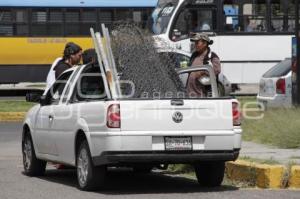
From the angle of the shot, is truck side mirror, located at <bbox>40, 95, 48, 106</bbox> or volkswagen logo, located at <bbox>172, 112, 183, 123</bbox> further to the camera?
truck side mirror, located at <bbox>40, 95, 48, 106</bbox>

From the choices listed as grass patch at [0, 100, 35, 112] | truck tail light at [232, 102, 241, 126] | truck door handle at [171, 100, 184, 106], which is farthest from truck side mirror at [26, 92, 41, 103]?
grass patch at [0, 100, 35, 112]

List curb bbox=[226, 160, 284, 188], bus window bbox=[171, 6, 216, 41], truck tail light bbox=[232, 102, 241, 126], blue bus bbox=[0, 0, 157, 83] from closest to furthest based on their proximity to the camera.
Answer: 1. truck tail light bbox=[232, 102, 241, 126]
2. curb bbox=[226, 160, 284, 188]
3. bus window bbox=[171, 6, 216, 41]
4. blue bus bbox=[0, 0, 157, 83]

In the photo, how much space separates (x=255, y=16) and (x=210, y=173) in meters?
19.0

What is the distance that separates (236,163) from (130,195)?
6.53 ft

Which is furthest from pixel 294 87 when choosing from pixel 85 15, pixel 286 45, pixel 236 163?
pixel 85 15

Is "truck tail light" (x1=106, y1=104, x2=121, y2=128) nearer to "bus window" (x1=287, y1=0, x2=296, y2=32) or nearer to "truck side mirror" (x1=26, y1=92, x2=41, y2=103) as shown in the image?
"truck side mirror" (x1=26, y1=92, x2=41, y2=103)

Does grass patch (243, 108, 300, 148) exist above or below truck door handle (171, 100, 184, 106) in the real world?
below

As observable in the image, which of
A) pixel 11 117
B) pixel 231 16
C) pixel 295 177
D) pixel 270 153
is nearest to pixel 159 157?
pixel 295 177

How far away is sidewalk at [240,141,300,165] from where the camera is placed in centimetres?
1241

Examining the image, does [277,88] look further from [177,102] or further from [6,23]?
[6,23]

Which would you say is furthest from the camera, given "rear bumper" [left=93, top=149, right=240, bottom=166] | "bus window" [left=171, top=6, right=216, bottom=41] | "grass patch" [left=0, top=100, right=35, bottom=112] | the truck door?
"bus window" [left=171, top=6, right=216, bottom=41]

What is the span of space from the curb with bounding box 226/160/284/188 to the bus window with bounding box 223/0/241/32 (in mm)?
18185

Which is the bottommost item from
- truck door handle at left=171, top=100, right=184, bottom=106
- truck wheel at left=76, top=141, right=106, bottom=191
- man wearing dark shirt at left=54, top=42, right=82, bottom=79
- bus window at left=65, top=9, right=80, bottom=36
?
truck wheel at left=76, top=141, right=106, bottom=191

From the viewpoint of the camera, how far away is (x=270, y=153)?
13.6 metres
